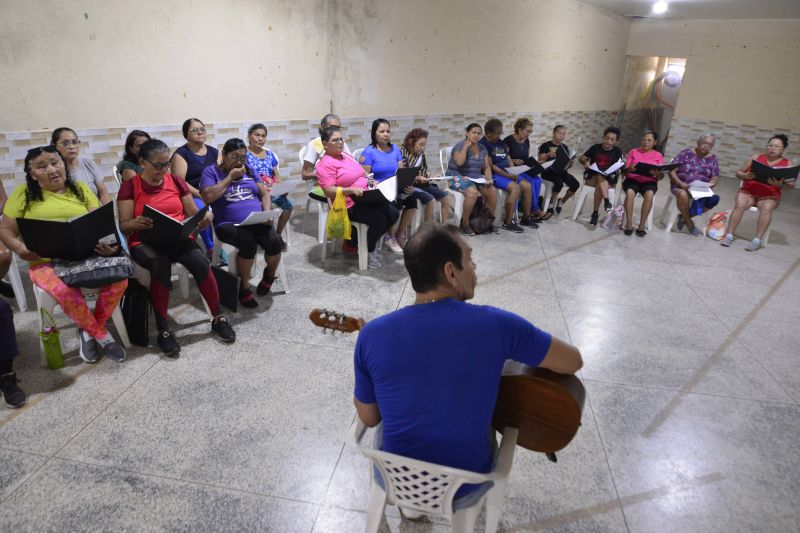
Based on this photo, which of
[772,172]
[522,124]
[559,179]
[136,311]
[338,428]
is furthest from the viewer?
[559,179]

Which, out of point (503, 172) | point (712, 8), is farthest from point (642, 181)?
point (712, 8)

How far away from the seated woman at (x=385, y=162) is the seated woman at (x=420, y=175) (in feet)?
0.23

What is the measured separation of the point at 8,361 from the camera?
2.36 metres

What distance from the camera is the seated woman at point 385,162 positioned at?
13.9 feet

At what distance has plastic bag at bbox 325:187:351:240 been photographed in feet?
12.1

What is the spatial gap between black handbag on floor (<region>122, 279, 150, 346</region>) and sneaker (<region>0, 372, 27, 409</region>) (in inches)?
22.7

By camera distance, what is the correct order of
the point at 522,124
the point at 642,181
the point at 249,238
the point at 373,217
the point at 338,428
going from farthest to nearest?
the point at 642,181, the point at 522,124, the point at 373,217, the point at 249,238, the point at 338,428

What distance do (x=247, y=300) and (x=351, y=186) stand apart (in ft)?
4.26

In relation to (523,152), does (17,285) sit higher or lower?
lower

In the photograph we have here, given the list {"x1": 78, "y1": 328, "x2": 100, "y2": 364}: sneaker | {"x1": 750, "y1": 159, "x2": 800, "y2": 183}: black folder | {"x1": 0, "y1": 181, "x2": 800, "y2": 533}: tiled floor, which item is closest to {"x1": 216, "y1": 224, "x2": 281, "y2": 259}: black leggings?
{"x1": 0, "y1": 181, "x2": 800, "y2": 533}: tiled floor

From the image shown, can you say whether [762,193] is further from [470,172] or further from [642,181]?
[470,172]

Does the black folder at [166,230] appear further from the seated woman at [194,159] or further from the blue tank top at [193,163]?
the blue tank top at [193,163]

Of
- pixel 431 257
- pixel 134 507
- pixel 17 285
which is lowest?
pixel 134 507

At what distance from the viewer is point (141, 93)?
3.95 metres
